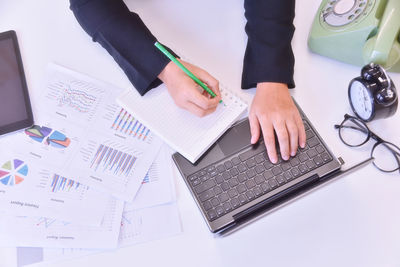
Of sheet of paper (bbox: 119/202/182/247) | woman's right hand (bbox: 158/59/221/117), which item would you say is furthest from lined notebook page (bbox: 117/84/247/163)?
sheet of paper (bbox: 119/202/182/247)

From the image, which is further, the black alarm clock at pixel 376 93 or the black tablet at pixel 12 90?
the black tablet at pixel 12 90

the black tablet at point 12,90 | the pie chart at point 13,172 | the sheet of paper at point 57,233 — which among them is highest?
the black tablet at point 12,90

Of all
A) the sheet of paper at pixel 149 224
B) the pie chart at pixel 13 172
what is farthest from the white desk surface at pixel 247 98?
the pie chart at pixel 13 172

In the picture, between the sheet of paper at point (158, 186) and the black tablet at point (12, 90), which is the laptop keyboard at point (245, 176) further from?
the black tablet at point (12, 90)

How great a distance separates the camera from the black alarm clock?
666mm

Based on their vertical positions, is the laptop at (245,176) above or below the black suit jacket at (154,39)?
below

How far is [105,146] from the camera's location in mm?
752

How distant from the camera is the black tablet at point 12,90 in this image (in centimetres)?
77

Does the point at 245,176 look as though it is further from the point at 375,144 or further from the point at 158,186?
the point at 375,144

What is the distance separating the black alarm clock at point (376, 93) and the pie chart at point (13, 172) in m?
0.74

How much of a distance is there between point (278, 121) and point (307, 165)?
11cm

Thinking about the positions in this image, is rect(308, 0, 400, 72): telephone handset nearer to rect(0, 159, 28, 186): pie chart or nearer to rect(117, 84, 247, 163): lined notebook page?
rect(117, 84, 247, 163): lined notebook page

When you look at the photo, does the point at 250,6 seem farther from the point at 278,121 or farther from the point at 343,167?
the point at 343,167

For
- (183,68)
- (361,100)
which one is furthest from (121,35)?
(361,100)
